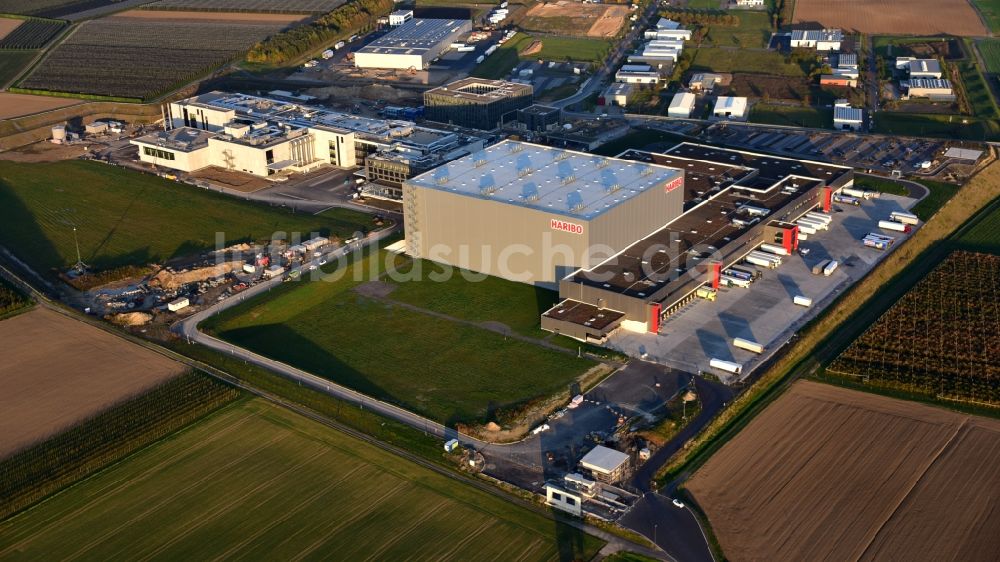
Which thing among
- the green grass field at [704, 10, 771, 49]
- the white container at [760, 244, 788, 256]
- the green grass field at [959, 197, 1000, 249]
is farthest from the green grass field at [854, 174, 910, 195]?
the green grass field at [704, 10, 771, 49]

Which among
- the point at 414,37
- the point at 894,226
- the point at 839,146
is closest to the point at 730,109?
the point at 839,146

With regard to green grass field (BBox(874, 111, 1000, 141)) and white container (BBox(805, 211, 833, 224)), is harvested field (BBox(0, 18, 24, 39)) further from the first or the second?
green grass field (BBox(874, 111, 1000, 141))

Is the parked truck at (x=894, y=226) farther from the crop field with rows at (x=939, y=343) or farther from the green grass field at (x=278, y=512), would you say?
the green grass field at (x=278, y=512)

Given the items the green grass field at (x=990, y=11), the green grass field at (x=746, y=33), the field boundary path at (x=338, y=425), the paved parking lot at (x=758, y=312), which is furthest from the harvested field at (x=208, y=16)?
the green grass field at (x=990, y=11)

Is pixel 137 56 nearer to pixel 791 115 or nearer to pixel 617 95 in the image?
pixel 617 95

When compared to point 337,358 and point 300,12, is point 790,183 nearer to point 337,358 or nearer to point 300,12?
point 337,358

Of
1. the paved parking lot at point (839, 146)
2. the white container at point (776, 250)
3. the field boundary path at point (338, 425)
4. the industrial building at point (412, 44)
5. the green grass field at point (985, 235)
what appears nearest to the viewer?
the field boundary path at point (338, 425)
